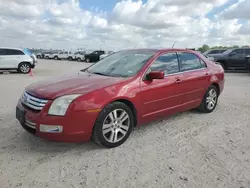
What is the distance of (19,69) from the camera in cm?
1406

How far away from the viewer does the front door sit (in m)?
3.82

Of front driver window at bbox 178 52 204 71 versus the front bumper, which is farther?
front driver window at bbox 178 52 204 71

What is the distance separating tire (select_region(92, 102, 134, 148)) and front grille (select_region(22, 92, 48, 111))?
770 mm

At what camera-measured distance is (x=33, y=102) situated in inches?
129

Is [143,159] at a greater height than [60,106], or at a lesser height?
lesser

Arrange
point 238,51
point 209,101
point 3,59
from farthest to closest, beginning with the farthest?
point 238,51, point 3,59, point 209,101

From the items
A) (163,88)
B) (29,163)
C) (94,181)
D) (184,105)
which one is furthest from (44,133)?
(184,105)

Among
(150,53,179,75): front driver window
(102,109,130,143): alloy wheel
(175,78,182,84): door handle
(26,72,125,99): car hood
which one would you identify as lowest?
→ (102,109,130,143): alloy wheel

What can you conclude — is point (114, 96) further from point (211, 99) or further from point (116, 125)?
point (211, 99)

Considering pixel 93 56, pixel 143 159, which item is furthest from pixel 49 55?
pixel 143 159

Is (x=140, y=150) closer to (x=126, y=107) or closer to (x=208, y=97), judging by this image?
(x=126, y=107)

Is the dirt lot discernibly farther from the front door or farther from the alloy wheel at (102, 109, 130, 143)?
the front door

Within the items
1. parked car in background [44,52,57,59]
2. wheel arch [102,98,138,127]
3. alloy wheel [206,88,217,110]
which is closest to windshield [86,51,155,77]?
wheel arch [102,98,138,127]

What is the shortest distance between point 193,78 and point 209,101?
0.95m
